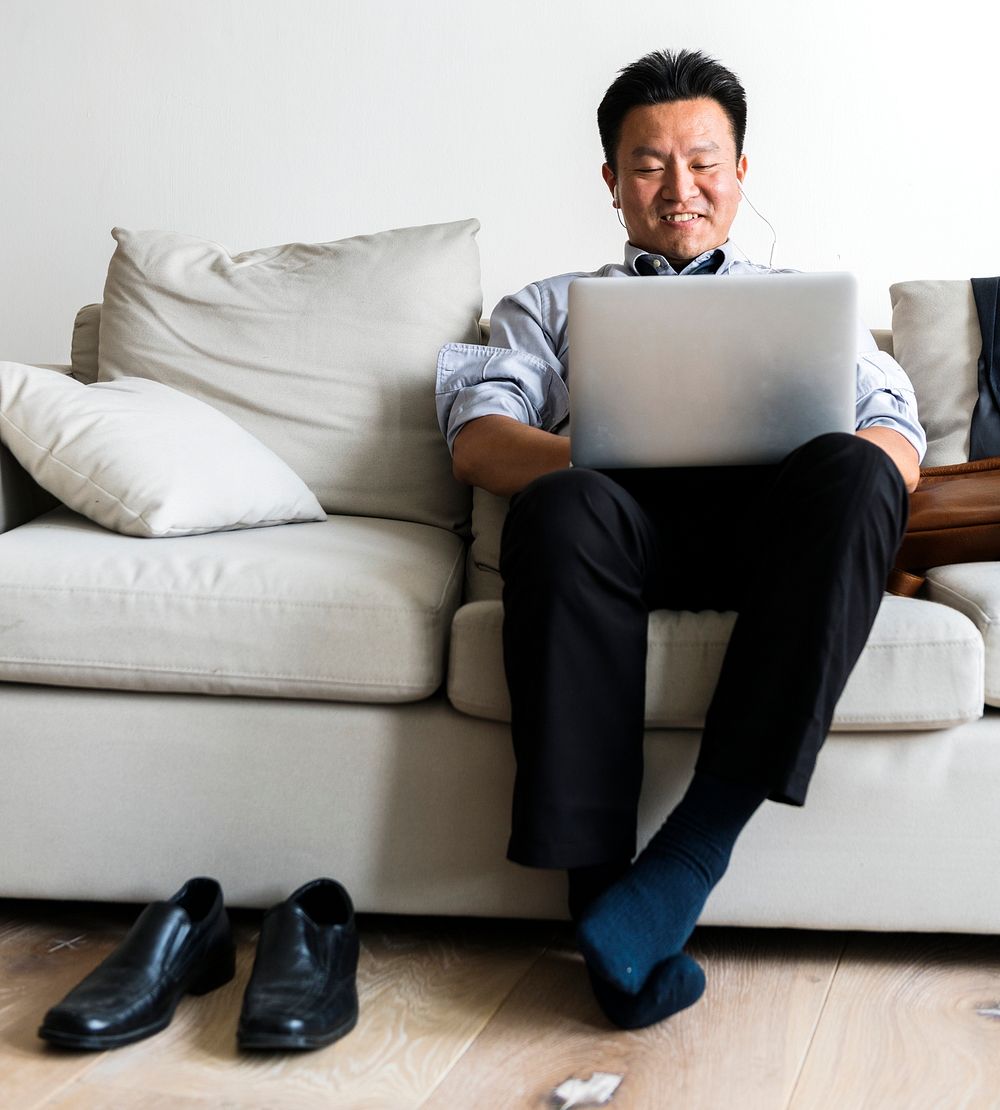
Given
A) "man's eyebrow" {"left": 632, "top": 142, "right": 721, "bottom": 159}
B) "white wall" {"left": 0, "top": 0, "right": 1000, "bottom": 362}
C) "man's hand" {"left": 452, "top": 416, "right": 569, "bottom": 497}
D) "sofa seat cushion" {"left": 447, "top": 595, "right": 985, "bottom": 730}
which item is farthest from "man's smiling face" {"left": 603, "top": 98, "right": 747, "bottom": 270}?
"sofa seat cushion" {"left": 447, "top": 595, "right": 985, "bottom": 730}

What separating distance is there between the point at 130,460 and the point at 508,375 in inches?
20.9

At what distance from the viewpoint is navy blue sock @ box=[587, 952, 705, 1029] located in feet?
3.66

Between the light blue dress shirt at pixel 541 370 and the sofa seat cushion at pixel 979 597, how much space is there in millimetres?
239

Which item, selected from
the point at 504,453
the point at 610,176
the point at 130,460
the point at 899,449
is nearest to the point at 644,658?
the point at 504,453

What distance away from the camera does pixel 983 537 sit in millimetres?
1495

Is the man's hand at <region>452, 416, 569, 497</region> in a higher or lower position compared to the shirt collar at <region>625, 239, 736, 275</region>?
lower

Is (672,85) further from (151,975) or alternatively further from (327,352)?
(151,975)

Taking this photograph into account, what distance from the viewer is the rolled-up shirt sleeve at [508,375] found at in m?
1.67

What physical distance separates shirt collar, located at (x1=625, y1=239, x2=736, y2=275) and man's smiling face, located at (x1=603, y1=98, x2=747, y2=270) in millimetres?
12

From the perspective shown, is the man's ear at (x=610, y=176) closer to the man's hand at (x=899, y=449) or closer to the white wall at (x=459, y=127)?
the white wall at (x=459, y=127)

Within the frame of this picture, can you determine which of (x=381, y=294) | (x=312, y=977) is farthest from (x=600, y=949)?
(x=381, y=294)

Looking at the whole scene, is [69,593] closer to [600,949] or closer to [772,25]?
[600,949]

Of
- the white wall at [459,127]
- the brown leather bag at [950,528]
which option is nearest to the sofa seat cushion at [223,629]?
the brown leather bag at [950,528]

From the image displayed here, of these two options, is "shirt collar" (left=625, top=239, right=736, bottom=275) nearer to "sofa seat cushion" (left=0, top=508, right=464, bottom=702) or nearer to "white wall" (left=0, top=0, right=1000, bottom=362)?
"white wall" (left=0, top=0, right=1000, bottom=362)
